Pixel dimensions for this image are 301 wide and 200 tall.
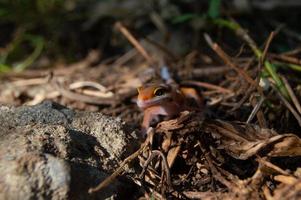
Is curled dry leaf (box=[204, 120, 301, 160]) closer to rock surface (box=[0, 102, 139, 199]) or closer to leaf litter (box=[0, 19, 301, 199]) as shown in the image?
leaf litter (box=[0, 19, 301, 199])

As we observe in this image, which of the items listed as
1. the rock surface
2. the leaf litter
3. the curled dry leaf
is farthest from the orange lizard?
the curled dry leaf

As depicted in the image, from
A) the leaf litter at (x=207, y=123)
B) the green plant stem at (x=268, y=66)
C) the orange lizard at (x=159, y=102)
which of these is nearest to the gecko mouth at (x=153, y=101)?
the orange lizard at (x=159, y=102)

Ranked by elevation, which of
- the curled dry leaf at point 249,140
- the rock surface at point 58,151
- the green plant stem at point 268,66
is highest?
the rock surface at point 58,151

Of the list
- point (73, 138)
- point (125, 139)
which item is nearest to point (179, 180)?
point (125, 139)

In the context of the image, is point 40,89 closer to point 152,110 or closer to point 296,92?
point 152,110

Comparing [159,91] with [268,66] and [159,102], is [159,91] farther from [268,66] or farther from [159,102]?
[268,66]

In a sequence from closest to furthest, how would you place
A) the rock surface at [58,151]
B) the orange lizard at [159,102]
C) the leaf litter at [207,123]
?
the rock surface at [58,151] → the leaf litter at [207,123] → the orange lizard at [159,102]

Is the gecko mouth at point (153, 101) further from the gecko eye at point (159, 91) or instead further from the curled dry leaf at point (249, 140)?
the curled dry leaf at point (249, 140)
